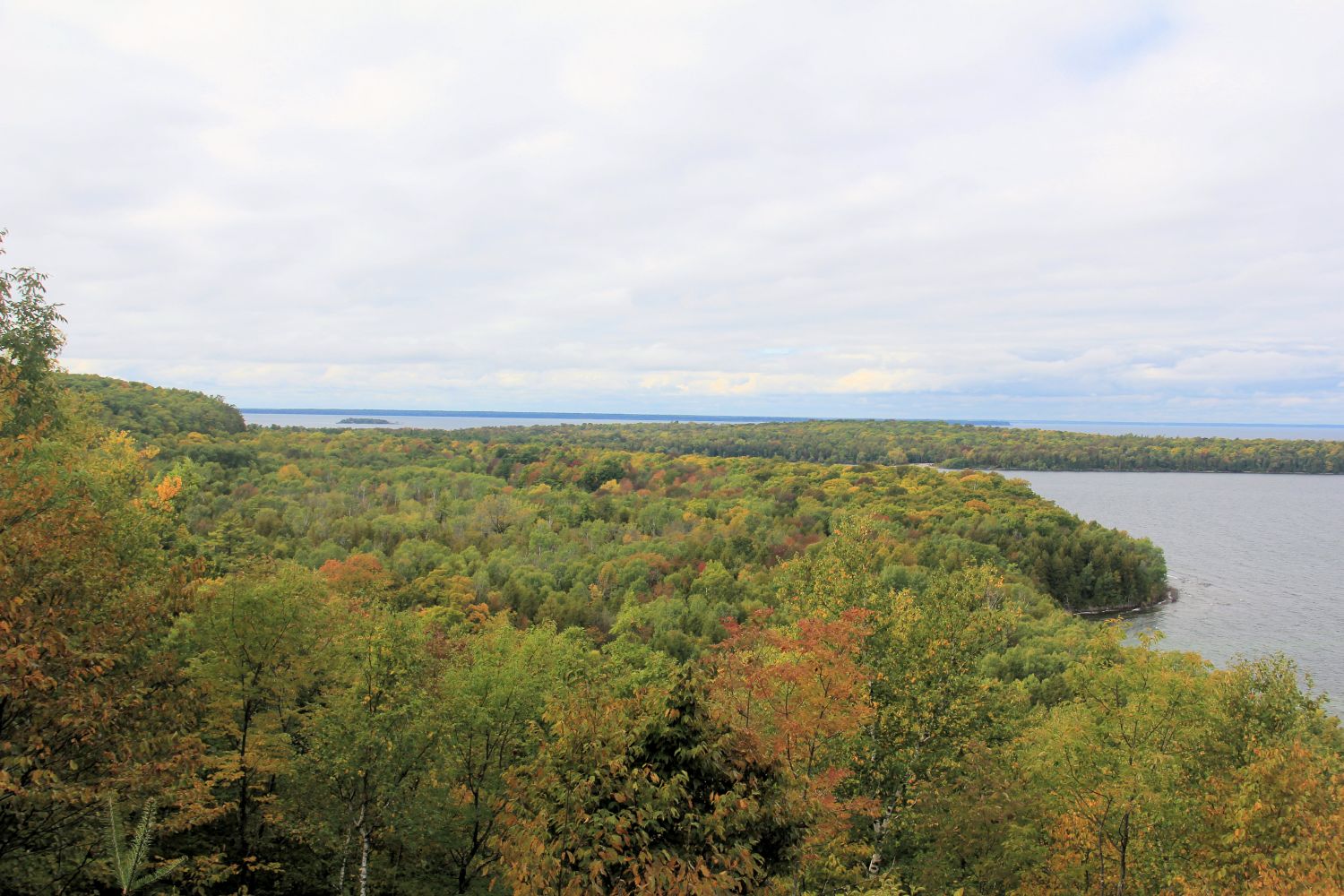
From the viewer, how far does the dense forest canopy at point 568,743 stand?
33.4 feet

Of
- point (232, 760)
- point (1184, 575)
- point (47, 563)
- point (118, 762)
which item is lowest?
point (1184, 575)

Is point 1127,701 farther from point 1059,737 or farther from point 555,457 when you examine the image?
point 555,457

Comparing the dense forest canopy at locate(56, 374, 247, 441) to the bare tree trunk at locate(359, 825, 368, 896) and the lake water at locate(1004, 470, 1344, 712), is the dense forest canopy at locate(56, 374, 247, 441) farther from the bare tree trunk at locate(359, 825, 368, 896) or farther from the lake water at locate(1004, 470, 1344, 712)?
the lake water at locate(1004, 470, 1344, 712)

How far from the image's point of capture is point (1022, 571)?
298 feet

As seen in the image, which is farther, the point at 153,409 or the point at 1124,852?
the point at 153,409

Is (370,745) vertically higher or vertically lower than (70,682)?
lower

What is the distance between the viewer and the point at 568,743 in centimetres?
1080

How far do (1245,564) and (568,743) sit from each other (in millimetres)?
119728

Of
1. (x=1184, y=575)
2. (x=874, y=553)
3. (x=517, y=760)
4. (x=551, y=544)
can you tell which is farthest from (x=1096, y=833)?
(x=1184, y=575)

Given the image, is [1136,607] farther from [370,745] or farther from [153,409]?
[153,409]

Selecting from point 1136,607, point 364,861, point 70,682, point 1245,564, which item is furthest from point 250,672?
point 1245,564

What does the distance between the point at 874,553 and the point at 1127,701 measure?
9407mm

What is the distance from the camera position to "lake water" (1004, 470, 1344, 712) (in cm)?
6362

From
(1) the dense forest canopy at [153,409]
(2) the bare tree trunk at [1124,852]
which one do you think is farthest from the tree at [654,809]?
(1) the dense forest canopy at [153,409]
